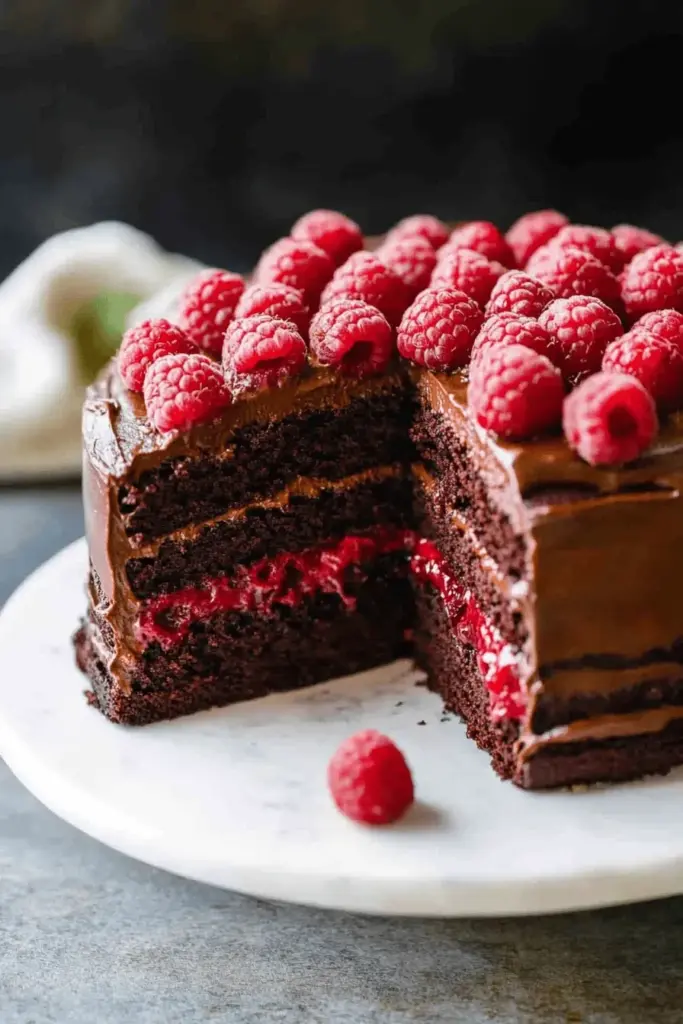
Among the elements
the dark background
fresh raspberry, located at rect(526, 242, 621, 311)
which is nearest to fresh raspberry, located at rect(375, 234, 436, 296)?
fresh raspberry, located at rect(526, 242, 621, 311)

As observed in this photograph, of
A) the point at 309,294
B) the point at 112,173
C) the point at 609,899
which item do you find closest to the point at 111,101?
the point at 112,173

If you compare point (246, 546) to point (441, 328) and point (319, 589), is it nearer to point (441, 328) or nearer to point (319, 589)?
point (319, 589)

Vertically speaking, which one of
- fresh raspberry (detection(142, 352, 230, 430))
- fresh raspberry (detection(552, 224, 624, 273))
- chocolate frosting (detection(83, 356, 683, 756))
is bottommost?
chocolate frosting (detection(83, 356, 683, 756))

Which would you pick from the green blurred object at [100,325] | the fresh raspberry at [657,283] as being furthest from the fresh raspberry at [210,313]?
the green blurred object at [100,325]

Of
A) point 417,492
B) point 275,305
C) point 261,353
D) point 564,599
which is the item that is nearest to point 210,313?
point 275,305

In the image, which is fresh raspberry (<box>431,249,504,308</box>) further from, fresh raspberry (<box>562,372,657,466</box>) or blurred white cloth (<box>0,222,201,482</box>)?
blurred white cloth (<box>0,222,201,482</box>)

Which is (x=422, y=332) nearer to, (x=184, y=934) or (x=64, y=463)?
(x=184, y=934)

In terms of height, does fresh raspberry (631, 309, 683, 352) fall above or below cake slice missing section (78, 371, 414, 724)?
above
